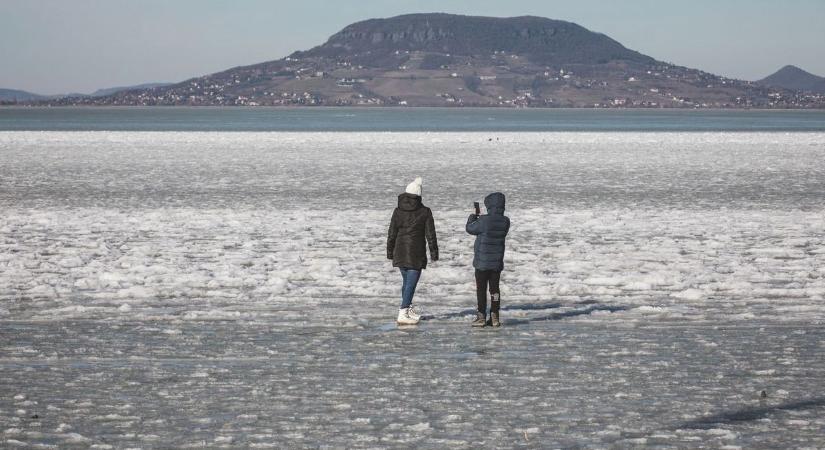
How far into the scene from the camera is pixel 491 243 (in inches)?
403

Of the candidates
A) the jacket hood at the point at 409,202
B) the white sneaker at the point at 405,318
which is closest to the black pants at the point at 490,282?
the white sneaker at the point at 405,318

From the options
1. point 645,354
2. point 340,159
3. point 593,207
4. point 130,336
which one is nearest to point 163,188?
point 593,207

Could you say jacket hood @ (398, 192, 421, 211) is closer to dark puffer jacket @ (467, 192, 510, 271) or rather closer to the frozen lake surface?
dark puffer jacket @ (467, 192, 510, 271)

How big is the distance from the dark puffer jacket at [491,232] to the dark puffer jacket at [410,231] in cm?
43

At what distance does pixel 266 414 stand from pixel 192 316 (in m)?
3.94

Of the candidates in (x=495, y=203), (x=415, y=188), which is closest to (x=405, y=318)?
(x=415, y=188)

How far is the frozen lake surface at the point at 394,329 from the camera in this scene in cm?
716

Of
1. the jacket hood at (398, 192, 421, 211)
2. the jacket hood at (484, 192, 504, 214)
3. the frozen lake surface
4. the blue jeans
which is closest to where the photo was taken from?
the frozen lake surface

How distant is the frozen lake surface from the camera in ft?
23.5

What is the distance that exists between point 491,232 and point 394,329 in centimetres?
129

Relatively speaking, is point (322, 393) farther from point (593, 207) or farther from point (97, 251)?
point (593, 207)

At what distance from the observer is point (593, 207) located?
76.8 ft

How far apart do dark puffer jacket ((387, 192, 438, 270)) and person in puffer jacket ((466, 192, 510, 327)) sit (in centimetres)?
42

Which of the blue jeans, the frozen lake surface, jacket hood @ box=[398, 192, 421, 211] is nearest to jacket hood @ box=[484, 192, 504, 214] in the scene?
jacket hood @ box=[398, 192, 421, 211]
